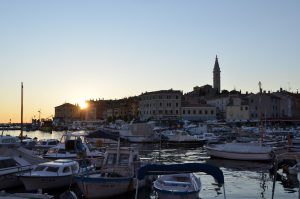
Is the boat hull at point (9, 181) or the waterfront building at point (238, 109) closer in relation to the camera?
the boat hull at point (9, 181)

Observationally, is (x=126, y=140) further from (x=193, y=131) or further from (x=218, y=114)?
(x=218, y=114)

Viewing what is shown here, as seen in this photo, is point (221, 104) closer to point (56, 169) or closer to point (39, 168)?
point (39, 168)

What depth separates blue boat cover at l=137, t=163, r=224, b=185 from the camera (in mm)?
15781

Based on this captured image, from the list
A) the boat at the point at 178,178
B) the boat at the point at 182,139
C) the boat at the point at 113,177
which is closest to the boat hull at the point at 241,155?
the boat at the point at 113,177

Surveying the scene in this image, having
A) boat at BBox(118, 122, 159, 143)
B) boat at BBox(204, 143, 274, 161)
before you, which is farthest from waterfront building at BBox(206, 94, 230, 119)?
boat at BBox(204, 143, 274, 161)

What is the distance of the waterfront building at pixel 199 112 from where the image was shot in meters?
137

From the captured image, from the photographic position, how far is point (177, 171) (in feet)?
52.5

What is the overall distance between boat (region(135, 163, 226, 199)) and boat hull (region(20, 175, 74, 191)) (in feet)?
19.9

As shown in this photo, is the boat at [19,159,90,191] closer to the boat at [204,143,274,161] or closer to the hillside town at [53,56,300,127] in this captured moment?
the boat at [204,143,274,161]

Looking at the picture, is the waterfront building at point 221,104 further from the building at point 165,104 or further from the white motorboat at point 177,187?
the white motorboat at point 177,187

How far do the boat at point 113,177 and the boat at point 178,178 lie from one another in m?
2.05

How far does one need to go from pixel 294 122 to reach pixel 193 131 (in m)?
43.0

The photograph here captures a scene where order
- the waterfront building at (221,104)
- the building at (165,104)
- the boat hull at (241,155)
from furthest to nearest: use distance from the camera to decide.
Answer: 1. the waterfront building at (221,104)
2. the building at (165,104)
3. the boat hull at (241,155)

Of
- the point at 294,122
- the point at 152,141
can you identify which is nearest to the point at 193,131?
the point at 152,141
